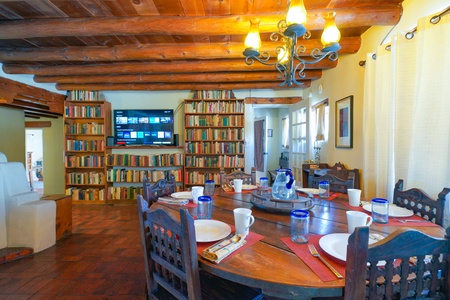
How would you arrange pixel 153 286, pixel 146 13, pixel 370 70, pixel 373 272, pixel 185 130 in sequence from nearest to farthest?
pixel 373 272 → pixel 153 286 → pixel 146 13 → pixel 370 70 → pixel 185 130

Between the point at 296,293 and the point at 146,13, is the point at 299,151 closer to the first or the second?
the point at 146,13

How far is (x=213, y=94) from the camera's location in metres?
4.16

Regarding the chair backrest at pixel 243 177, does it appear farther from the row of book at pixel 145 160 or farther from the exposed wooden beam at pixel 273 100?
the exposed wooden beam at pixel 273 100

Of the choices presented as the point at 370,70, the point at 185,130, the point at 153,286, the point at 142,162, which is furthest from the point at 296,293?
the point at 142,162

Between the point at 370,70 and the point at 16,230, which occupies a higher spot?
the point at 370,70

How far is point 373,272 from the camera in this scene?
2.03 ft

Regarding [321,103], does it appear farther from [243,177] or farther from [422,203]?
[422,203]

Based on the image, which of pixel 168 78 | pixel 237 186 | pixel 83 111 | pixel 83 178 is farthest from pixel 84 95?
pixel 237 186

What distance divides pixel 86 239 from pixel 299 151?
12.2 ft

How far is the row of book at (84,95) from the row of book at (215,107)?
1.73m

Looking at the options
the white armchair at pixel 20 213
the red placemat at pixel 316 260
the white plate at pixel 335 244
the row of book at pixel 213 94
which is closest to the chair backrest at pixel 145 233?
the red placemat at pixel 316 260

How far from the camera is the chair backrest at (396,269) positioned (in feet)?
1.87

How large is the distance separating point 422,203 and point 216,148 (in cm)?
321

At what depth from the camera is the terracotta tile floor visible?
1.70 meters
